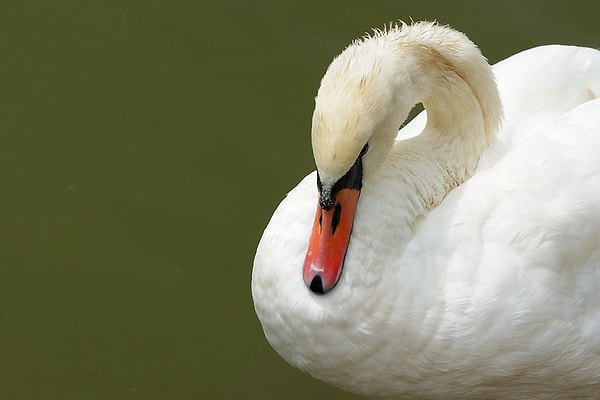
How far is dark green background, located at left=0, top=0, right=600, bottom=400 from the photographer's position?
525 cm

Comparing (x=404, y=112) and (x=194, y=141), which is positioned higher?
(x=194, y=141)

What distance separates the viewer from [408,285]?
→ 3.96 m

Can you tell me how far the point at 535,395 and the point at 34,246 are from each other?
2605 millimetres

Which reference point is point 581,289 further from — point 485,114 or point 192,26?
point 192,26

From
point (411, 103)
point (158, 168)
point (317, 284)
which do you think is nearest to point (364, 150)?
point (411, 103)

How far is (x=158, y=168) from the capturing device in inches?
229

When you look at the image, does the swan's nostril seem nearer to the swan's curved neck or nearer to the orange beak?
the orange beak

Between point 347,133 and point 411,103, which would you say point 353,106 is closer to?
point 347,133

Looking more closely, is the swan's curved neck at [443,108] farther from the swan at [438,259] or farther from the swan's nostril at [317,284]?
the swan's nostril at [317,284]

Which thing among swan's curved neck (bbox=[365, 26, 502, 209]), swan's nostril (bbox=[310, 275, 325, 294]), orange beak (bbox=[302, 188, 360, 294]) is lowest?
swan's nostril (bbox=[310, 275, 325, 294])

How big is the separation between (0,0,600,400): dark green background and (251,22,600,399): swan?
3.95ft

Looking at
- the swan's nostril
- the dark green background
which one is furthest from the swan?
the dark green background

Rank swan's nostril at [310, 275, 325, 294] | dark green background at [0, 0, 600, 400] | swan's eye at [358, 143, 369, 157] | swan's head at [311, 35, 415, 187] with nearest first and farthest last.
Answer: swan's head at [311, 35, 415, 187] < swan's eye at [358, 143, 369, 157] < swan's nostril at [310, 275, 325, 294] < dark green background at [0, 0, 600, 400]

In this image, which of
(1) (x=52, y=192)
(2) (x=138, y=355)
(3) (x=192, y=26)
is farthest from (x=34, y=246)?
(3) (x=192, y=26)
